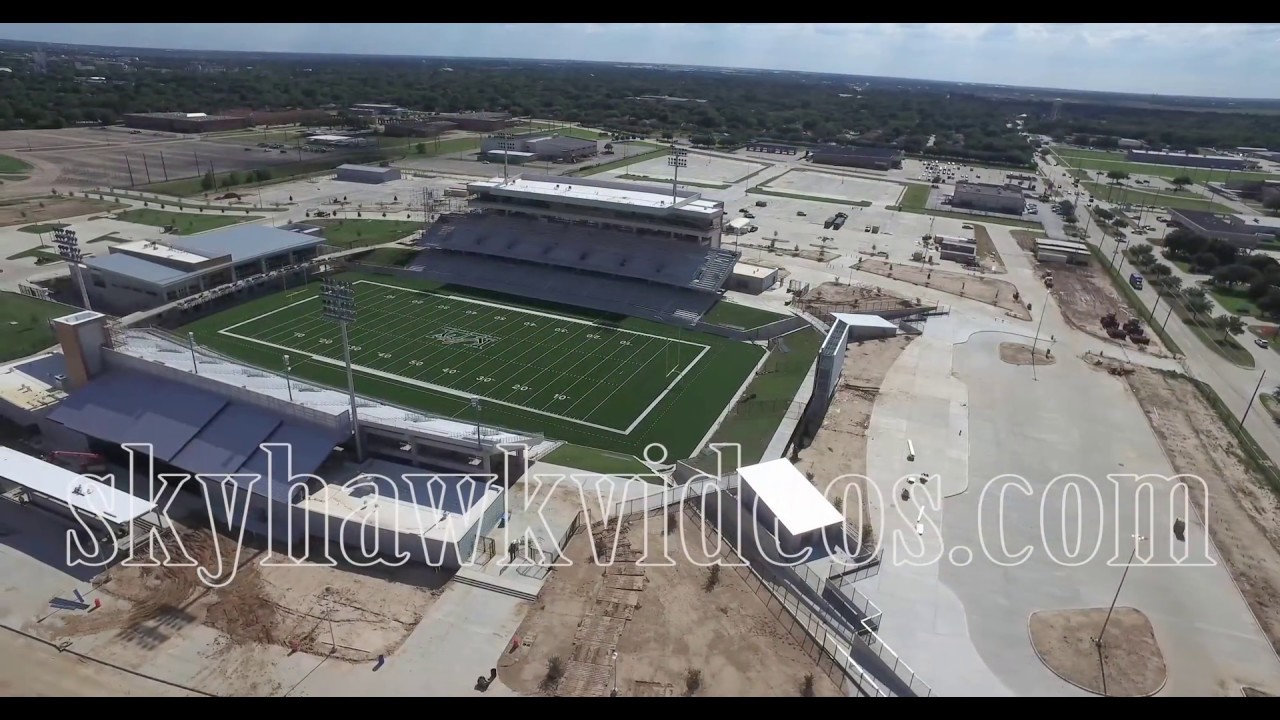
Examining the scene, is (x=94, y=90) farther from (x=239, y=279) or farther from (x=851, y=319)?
(x=851, y=319)

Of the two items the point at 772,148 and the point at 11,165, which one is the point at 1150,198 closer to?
the point at 772,148

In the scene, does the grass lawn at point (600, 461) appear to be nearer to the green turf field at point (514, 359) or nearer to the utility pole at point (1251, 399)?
the green turf field at point (514, 359)

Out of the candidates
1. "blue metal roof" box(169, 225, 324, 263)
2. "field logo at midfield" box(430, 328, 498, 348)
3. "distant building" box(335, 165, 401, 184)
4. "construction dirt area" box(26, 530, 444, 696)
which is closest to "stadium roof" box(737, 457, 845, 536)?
"construction dirt area" box(26, 530, 444, 696)

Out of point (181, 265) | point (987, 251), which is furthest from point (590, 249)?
point (987, 251)

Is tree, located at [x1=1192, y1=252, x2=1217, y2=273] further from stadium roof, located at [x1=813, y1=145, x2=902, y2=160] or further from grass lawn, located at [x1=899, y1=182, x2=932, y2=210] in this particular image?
stadium roof, located at [x1=813, y1=145, x2=902, y2=160]
